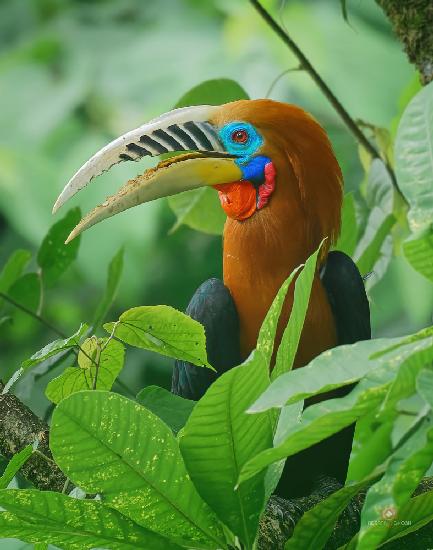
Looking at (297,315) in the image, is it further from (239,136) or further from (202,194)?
(202,194)

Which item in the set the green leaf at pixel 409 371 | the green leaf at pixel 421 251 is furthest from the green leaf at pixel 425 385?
the green leaf at pixel 421 251

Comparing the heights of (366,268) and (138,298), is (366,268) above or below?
above

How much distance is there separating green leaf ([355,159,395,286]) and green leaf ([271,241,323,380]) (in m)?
0.96

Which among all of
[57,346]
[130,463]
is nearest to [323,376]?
[130,463]

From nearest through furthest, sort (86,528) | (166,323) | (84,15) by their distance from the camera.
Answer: (86,528), (166,323), (84,15)

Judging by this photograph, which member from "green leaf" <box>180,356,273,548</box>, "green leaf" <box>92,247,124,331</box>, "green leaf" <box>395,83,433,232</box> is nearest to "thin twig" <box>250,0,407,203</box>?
"green leaf" <box>92,247,124,331</box>

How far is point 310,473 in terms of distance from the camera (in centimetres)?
214

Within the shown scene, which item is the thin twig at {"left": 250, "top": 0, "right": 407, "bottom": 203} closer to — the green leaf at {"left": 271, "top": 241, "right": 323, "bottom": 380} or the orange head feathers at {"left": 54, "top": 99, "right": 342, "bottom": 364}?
the orange head feathers at {"left": 54, "top": 99, "right": 342, "bottom": 364}

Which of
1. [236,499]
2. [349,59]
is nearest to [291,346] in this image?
[236,499]

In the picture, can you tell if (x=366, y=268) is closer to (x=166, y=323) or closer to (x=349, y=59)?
(x=166, y=323)

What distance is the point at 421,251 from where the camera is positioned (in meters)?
1.06

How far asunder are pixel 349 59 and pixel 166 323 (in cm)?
444

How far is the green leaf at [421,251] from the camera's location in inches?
40.0

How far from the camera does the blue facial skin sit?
218cm
